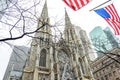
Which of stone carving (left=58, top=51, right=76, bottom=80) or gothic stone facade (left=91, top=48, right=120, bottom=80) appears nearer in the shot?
stone carving (left=58, top=51, right=76, bottom=80)

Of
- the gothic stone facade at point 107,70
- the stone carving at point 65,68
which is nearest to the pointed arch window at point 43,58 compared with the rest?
the stone carving at point 65,68

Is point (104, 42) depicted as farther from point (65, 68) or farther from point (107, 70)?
point (107, 70)

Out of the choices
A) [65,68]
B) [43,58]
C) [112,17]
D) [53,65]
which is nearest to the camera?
[112,17]

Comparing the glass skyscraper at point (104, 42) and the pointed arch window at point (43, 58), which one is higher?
the pointed arch window at point (43, 58)

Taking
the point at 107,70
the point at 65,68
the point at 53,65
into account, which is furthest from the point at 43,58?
the point at 107,70

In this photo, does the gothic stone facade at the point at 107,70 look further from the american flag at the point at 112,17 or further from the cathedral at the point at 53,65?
the american flag at the point at 112,17

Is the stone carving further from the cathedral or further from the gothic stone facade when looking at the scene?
the gothic stone facade

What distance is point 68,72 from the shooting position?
3259cm

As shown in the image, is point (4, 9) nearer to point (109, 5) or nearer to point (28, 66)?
point (109, 5)

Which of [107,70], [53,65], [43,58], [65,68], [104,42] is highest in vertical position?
[107,70]

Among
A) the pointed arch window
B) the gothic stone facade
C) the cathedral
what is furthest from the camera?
the gothic stone facade

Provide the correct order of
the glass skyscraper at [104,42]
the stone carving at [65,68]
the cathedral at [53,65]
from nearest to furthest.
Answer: the glass skyscraper at [104,42] < the cathedral at [53,65] < the stone carving at [65,68]

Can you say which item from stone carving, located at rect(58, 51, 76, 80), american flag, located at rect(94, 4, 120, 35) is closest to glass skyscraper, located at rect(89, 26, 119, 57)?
american flag, located at rect(94, 4, 120, 35)

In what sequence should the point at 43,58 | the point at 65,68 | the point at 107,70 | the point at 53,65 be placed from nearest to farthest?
the point at 53,65
the point at 65,68
the point at 43,58
the point at 107,70
